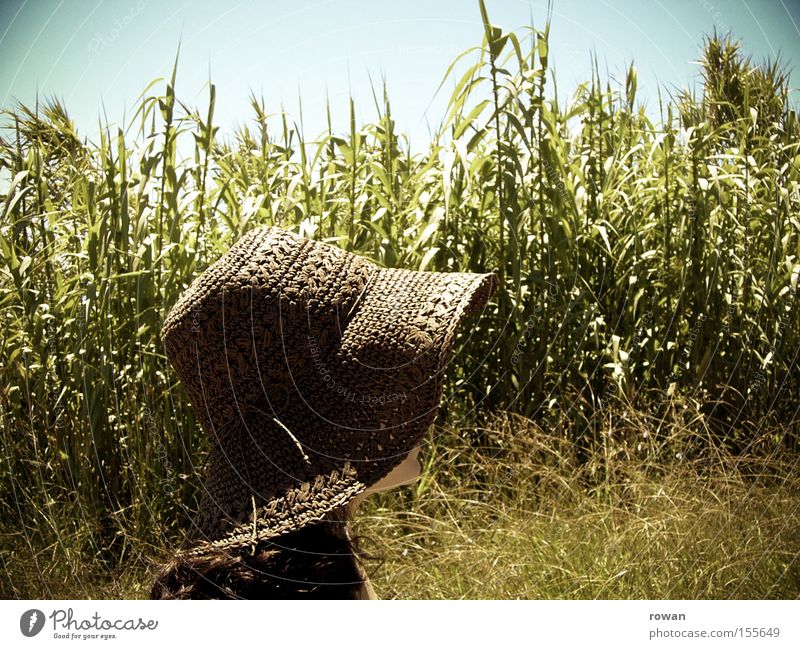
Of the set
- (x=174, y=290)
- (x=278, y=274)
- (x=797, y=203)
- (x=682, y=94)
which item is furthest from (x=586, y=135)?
(x=278, y=274)

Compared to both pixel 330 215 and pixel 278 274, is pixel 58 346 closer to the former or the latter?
pixel 330 215

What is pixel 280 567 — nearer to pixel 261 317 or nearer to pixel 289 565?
pixel 289 565

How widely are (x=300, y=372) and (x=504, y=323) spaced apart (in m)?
1.11

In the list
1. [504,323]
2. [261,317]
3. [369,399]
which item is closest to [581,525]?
[504,323]

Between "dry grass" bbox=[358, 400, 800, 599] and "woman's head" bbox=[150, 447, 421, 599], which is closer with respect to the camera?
"woman's head" bbox=[150, 447, 421, 599]

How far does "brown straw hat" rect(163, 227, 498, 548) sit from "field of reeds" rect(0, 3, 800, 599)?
0.82 metres

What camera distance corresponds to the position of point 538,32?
77.3 inches
